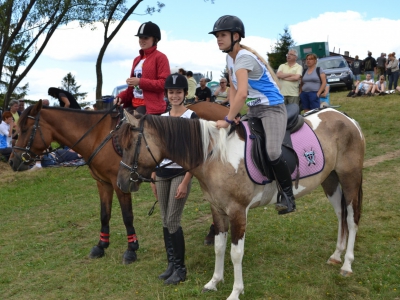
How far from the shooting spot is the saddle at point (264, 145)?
4473 mm

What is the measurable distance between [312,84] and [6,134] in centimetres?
875

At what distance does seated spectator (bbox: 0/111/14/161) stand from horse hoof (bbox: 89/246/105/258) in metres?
8.08

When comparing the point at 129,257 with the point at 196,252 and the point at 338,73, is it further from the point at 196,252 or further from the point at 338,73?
the point at 338,73

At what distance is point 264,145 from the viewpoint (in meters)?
4.52

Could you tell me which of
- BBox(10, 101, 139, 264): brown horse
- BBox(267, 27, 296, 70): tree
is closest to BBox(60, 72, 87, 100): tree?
BBox(267, 27, 296, 70): tree

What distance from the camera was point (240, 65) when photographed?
426 centimetres

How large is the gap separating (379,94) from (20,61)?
16.1 m

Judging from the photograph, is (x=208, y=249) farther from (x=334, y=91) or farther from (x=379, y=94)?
(x=334, y=91)

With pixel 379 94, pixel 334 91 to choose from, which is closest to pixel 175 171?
pixel 379 94

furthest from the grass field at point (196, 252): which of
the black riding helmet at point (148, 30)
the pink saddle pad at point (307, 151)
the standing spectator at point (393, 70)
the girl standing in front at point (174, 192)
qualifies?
the standing spectator at point (393, 70)

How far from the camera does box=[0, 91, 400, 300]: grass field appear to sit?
4938 millimetres

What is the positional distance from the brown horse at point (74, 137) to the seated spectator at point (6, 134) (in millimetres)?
7588

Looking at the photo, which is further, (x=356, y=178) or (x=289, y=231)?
(x=289, y=231)

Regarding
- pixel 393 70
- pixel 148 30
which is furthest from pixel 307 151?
pixel 393 70
